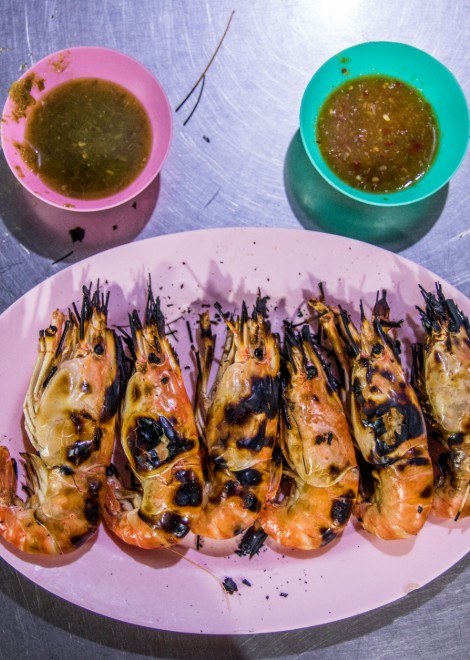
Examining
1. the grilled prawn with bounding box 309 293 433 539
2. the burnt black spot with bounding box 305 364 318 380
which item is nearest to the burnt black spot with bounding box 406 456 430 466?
the grilled prawn with bounding box 309 293 433 539

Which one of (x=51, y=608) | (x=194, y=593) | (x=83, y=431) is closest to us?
(x=83, y=431)

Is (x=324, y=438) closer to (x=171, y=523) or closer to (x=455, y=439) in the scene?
(x=455, y=439)

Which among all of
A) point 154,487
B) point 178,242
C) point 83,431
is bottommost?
point 154,487

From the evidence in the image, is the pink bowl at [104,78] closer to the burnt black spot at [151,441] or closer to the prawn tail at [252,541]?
the burnt black spot at [151,441]

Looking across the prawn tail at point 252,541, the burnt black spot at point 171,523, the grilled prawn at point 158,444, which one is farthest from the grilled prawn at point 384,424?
the burnt black spot at point 171,523

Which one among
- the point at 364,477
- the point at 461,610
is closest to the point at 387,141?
the point at 364,477

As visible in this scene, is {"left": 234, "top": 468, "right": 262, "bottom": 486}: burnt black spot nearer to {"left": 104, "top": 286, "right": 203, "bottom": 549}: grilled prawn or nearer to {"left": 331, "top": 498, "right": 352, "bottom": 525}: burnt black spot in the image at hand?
{"left": 104, "top": 286, "right": 203, "bottom": 549}: grilled prawn

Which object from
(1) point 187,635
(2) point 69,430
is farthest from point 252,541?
(2) point 69,430

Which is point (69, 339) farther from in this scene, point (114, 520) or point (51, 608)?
point (51, 608)
